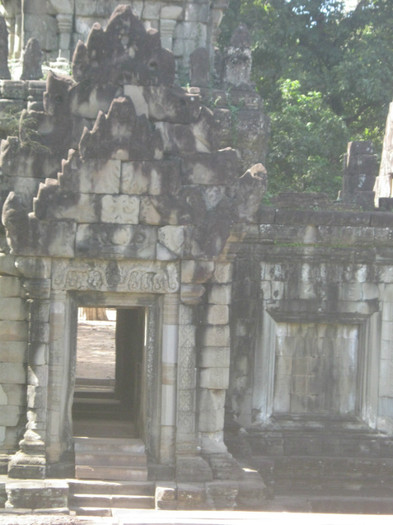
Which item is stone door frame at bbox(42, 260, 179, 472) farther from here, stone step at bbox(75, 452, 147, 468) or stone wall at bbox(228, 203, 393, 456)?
stone wall at bbox(228, 203, 393, 456)

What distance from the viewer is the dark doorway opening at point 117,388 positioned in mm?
14891

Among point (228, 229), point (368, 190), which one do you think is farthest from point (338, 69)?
point (228, 229)

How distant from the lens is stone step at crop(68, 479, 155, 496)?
13.2 meters

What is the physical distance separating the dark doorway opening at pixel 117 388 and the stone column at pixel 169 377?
83 cm

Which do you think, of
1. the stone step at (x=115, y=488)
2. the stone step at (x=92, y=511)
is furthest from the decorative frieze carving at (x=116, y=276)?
the stone step at (x=92, y=511)

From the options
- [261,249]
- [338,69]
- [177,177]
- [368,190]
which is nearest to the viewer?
[177,177]

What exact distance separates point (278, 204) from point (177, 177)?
2872 millimetres

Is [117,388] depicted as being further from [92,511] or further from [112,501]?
[92,511]

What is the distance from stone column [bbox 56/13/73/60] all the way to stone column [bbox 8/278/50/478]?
420cm

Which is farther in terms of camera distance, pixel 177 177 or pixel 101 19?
pixel 101 19

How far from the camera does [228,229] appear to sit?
13312 millimetres

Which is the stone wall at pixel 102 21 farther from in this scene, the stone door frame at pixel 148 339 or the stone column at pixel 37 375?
the stone column at pixel 37 375

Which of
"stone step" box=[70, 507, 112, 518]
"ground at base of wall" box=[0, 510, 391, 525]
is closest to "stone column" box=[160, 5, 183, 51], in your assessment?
"stone step" box=[70, 507, 112, 518]

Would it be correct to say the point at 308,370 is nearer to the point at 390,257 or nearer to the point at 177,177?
the point at 390,257
